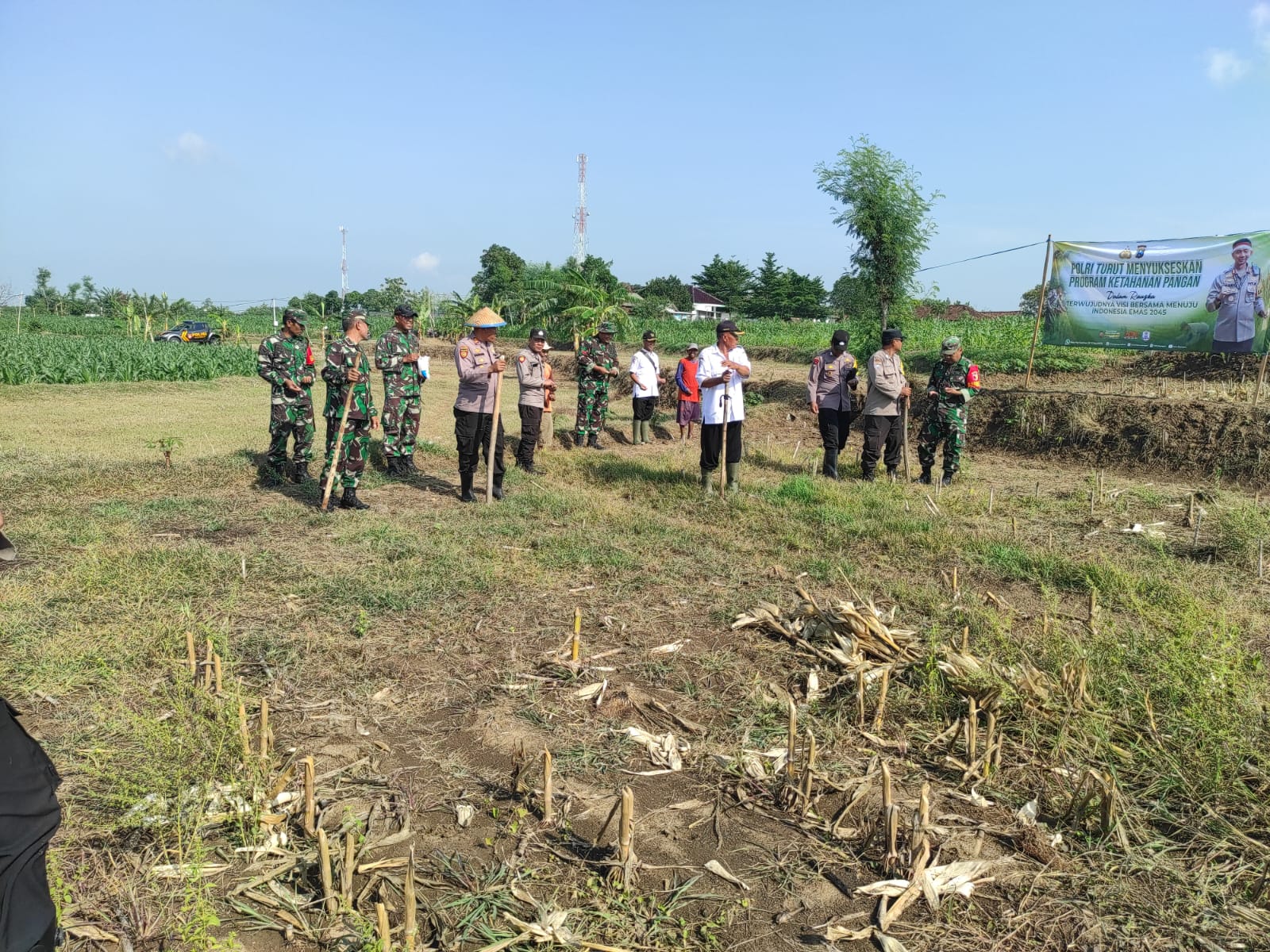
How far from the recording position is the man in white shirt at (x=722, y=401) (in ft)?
26.3

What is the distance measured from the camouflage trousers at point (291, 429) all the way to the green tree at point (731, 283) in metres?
60.8

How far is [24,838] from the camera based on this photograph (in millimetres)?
1677

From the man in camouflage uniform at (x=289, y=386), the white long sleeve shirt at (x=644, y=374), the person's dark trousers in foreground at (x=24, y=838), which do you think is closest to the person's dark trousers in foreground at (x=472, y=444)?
the man in camouflage uniform at (x=289, y=386)

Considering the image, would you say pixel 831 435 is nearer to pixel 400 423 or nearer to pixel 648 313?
pixel 400 423

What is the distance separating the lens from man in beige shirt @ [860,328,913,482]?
346 inches

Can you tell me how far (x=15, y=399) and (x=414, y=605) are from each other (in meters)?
14.3

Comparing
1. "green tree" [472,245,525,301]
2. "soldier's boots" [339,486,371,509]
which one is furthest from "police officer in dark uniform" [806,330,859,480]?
"green tree" [472,245,525,301]

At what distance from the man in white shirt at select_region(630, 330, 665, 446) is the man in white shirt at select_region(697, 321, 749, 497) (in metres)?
3.79

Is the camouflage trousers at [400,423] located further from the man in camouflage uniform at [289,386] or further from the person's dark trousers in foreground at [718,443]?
the person's dark trousers in foreground at [718,443]

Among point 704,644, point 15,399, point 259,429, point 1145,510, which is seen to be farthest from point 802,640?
point 15,399

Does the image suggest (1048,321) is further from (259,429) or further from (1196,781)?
(259,429)

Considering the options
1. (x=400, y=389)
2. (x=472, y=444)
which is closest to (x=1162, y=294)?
(x=472, y=444)

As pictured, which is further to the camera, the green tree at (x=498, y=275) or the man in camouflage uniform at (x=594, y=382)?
the green tree at (x=498, y=275)

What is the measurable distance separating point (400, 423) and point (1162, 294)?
962 centimetres
